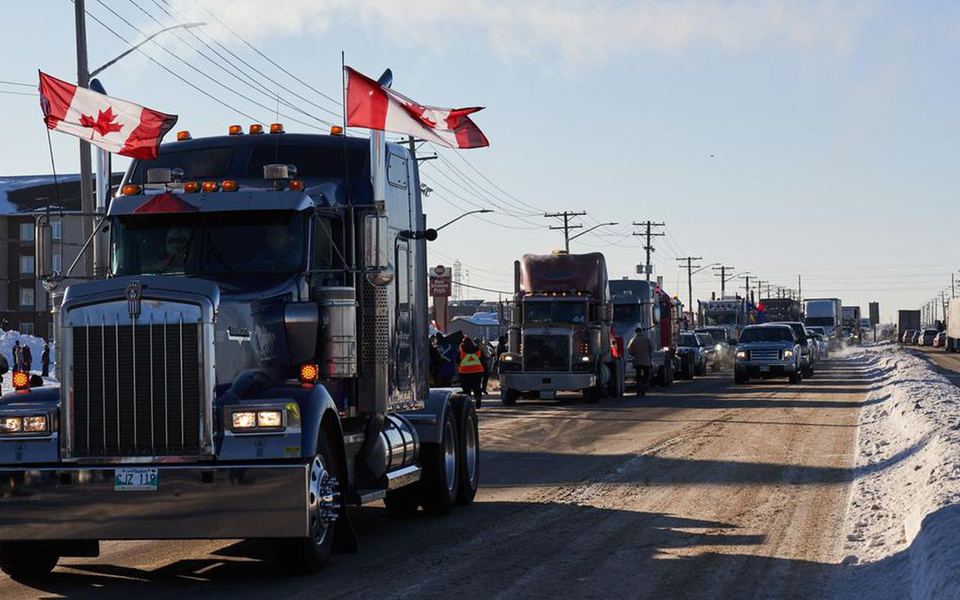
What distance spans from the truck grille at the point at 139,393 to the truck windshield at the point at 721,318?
68.5 m

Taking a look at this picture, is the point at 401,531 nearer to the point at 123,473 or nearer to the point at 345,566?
the point at 345,566

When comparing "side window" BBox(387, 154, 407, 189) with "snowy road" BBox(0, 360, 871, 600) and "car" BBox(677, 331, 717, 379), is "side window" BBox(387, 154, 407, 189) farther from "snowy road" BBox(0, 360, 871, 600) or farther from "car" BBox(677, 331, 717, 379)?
"car" BBox(677, 331, 717, 379)

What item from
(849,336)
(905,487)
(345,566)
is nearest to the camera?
(345,566)

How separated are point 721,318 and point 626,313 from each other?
32.5m

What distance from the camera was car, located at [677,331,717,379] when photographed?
182ft

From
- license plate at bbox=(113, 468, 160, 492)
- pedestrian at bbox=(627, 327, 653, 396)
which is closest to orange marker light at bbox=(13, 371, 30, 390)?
license plate at bbox=(113, 468, 160, 492)

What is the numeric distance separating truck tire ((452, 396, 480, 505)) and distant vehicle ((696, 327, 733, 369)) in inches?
2059

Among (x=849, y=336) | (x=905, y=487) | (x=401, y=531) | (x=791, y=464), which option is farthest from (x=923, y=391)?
(x=849, y=336)

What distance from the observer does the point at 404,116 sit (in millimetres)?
13211

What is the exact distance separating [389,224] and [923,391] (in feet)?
74.1

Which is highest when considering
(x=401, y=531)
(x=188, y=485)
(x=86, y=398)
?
(x=86, y=398)

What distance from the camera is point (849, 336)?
141 m

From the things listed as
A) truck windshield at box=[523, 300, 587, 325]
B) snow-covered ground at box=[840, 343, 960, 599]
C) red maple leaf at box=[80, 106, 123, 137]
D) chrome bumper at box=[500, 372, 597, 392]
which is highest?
red maple leaf at box=[80, 106, 123, 137]

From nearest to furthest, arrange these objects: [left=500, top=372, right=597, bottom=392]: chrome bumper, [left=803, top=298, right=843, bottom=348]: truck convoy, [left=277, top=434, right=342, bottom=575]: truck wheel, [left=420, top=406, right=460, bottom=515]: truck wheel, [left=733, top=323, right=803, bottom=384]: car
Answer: [left=277, top=434, right=342, bottom=575]: truck wheel < [left=420, top=406, right=460, bottom=515]: truck wheel < [left=500, top=372, right=597, bottom=392]: chrome bumper < [left=733, top=323, right=803, bottom=384]: car < [left=803, top=298, right=843, bottom=348]: truck convoy
